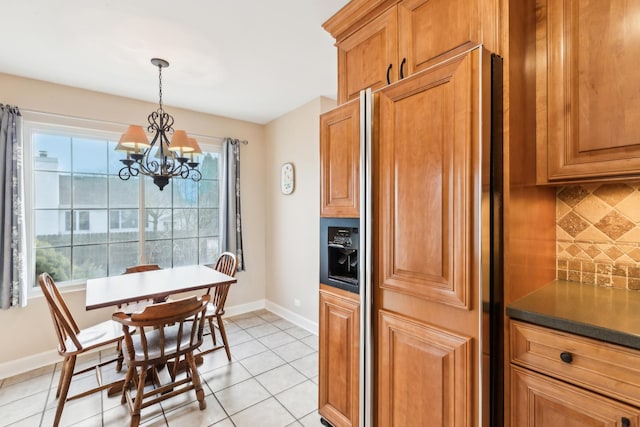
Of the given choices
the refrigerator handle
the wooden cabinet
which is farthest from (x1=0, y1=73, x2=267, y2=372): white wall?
the refrigerator handle

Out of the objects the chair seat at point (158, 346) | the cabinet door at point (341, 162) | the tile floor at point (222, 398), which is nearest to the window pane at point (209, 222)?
the tile floor at point (222, 398)

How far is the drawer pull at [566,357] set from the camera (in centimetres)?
97

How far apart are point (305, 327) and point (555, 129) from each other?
304 cm

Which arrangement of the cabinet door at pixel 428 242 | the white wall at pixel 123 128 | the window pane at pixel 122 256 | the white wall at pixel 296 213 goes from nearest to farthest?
1. the cabinet door at pixel 428 242
2. the white wall at pixel 123 128
3. the window pane at pixel 122 256
4. the white wall at pixel 296 213

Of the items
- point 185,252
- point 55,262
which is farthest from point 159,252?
point 55,262

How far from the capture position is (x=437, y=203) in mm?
1153

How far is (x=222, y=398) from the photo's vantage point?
214 cm

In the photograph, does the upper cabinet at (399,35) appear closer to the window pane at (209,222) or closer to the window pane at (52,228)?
the window pane at (209,222)

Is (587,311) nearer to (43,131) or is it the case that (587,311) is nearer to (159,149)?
(159,149)

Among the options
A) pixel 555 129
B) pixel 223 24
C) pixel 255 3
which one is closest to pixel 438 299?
pixel 555 129

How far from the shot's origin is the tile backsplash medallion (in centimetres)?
132

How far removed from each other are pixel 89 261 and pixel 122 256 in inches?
11.3

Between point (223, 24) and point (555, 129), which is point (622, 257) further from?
point (223, 24)

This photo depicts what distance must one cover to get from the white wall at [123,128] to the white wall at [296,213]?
159mm
